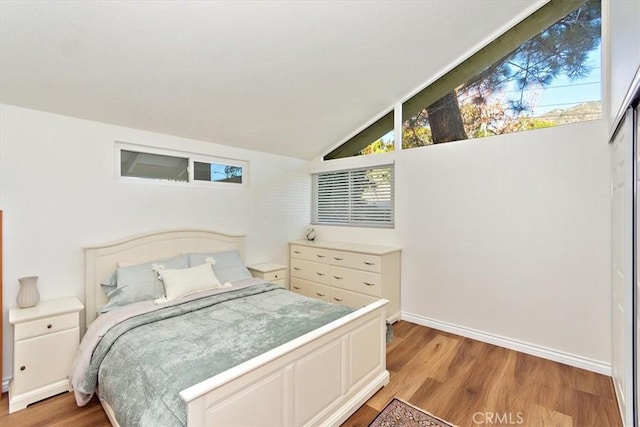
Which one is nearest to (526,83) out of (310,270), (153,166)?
(310,270)

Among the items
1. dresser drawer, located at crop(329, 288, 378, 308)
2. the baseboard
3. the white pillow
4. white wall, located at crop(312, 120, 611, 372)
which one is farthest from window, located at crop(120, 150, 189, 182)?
the baseboard

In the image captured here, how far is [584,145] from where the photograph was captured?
2.52 metres

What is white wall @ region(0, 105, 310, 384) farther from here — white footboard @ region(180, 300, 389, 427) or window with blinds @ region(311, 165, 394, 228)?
white footboard @ region(180, 300, 389, 427)

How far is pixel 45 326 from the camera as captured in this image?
2.14 m

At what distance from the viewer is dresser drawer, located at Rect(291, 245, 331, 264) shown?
3.98 meters

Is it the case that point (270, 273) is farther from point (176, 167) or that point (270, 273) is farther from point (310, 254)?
point (176, 167)

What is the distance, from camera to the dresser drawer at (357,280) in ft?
11.2

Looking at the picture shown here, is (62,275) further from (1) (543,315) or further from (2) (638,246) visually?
(1) (543,315)

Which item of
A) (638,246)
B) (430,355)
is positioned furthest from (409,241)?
(638,246)

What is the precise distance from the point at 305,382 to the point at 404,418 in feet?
2.59

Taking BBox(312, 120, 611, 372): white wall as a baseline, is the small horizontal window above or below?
above

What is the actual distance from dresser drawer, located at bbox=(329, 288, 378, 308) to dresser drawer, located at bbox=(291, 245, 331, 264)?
1.41 feet

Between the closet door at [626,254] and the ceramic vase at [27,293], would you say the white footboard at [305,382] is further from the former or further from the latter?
the ceramic vase at [27,293]

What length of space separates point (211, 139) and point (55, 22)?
1811mm
